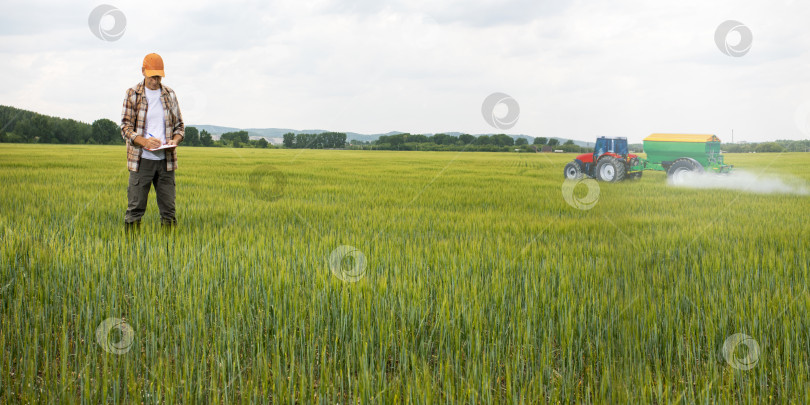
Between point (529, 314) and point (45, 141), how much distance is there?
62.0m

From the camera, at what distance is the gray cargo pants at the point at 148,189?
6.09m

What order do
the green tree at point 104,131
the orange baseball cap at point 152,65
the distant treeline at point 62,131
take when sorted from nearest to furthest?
1. the orange baseball cap at point 152,65
2. the green tree at point 104,131
3. the distant treeline at point 62,131

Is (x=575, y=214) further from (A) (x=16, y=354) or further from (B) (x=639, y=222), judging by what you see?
(A) (x=16, y=354)

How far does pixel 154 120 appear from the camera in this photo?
610 cm

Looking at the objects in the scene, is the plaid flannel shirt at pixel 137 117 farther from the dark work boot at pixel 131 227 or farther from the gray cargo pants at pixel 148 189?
the dark work boot at pixel 131 227

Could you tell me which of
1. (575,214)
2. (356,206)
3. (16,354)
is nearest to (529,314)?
(16,354)

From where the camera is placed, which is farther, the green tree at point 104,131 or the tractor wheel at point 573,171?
the green tree at point 104,131

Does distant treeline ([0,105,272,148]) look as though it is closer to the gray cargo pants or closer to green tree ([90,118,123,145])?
green tree ([90,118,123,145])
